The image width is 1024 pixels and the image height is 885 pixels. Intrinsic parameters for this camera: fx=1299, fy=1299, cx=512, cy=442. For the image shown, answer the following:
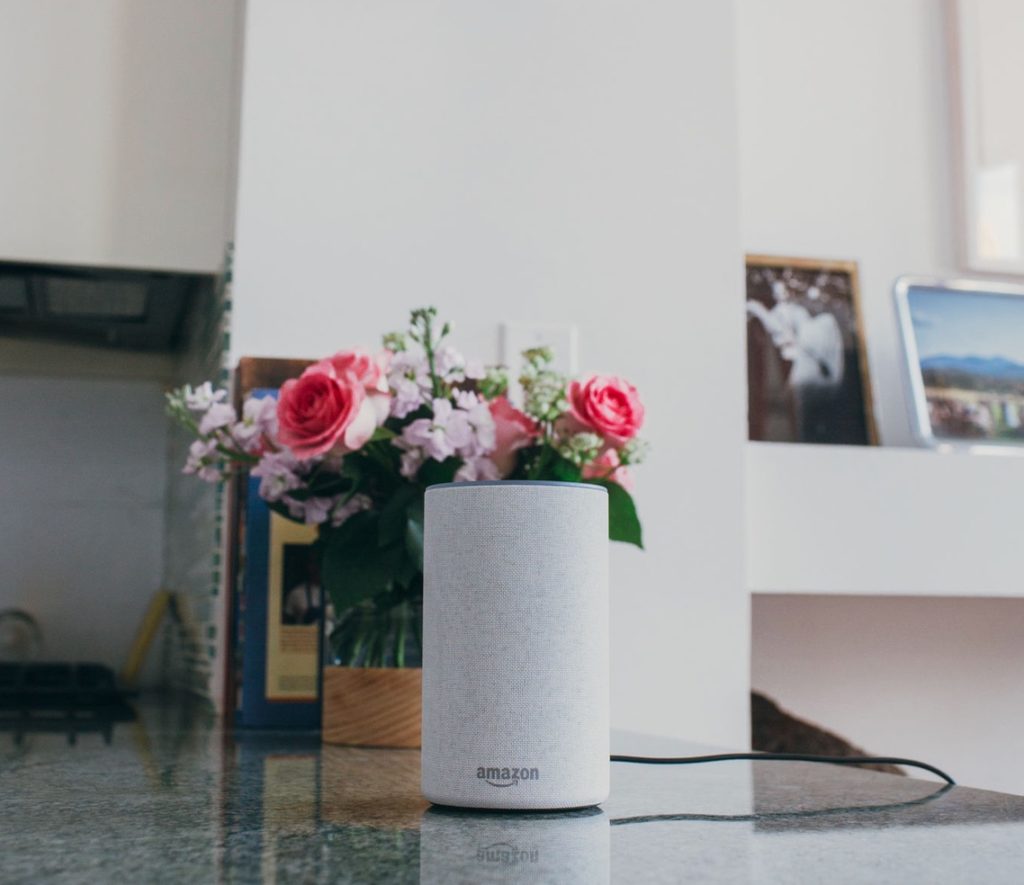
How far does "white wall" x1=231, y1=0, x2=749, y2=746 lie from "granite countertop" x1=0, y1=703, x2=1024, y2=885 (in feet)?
1.83

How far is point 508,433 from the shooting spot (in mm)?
1084

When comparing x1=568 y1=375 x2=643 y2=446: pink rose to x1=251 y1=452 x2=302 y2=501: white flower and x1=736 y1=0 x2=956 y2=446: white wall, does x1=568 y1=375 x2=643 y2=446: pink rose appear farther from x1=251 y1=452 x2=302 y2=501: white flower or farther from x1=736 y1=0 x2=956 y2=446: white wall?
x1=736 y1=0 x2=956 y2=446: white wall

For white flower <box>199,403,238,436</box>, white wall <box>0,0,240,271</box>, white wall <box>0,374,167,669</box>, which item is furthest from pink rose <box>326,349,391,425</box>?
white wall <box>0,374,167,669</box>

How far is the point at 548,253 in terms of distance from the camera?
4.94 feet

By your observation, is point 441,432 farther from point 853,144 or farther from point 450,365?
point 853,144

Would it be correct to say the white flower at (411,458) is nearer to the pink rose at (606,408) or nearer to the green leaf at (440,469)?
the green leaf at (440,469)

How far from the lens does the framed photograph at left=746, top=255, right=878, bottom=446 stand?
1.82 metres

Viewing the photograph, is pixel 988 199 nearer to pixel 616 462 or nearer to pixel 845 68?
pixel 845 68

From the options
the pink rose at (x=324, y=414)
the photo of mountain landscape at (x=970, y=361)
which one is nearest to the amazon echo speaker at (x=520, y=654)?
the pink rose at (x=324, y=414)

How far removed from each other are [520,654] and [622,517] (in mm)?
450

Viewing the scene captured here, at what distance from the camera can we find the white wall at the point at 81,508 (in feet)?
6.63

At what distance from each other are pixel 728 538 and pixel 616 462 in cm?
44

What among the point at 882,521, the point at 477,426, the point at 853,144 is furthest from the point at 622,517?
the point at 853,144

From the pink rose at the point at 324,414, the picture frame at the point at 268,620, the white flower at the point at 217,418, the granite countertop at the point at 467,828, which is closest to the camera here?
the granite countertop at the point at 467,828
